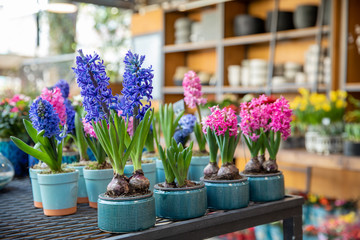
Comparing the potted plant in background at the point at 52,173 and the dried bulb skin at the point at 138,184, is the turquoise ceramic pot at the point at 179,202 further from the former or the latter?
the potted plant in background at the point at 52,173

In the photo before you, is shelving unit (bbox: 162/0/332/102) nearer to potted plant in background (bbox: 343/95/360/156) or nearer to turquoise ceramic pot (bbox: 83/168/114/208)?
potted plant in background (bbox: 343/95/360/156)

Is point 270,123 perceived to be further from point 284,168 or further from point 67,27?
point 67,27

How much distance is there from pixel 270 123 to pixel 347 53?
274 centimetres

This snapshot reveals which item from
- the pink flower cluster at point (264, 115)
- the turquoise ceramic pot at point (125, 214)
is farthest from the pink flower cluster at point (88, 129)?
the pink flower cluster at point (264, 115)

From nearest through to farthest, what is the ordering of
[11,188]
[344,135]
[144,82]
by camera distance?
[144,82] → [11,188] → [344,135]

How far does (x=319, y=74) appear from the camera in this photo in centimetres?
370

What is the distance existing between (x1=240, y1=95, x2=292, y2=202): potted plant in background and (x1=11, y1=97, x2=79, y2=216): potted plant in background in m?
0.48

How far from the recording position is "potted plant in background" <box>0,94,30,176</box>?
166 centimetres

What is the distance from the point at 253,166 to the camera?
1194mm

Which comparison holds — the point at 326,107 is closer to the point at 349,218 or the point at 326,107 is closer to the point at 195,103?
the point at 349,218

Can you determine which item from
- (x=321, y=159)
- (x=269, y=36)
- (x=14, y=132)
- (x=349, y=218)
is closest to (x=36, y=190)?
(x=14, y=132)

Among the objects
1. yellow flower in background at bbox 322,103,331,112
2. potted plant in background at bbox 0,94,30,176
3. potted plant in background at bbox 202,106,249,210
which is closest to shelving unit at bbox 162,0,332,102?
yellow flower in background at bbox 322,103,331,112

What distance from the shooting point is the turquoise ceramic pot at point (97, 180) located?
1104 millimetres

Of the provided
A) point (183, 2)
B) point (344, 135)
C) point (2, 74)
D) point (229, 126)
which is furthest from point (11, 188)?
point (2, 74)
